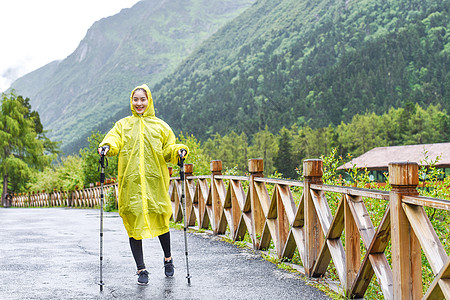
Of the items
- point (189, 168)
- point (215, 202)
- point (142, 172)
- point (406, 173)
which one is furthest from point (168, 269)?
point (189, 168)

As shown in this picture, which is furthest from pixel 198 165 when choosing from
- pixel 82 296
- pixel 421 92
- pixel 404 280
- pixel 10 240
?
pixel 421 92

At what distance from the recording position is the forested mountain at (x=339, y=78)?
427ft

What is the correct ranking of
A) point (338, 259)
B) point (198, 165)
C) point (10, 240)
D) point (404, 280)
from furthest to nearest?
point (198, 165), point (10, 240), point (338, 259), point (404, 280)

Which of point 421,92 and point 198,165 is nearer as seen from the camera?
point 198,165

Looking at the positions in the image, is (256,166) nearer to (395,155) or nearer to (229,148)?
(395,155)

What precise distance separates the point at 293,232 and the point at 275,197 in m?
0.72

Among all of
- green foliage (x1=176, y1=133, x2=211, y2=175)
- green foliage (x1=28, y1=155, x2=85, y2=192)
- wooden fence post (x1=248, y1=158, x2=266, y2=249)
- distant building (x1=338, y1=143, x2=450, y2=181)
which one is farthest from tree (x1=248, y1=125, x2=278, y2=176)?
wooden fence post (x1=248, y1=158, x2=266, y2=249)

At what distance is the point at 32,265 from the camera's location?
21.2 ft

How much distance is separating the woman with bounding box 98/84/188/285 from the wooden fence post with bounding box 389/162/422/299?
96.6 inches

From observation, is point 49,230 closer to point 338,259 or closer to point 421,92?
point 338,259

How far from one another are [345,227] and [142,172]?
202cm

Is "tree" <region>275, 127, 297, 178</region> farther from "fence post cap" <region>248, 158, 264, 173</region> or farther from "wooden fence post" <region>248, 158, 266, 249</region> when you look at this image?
"fence post cap" <region>248, 158, 264, 173</region>

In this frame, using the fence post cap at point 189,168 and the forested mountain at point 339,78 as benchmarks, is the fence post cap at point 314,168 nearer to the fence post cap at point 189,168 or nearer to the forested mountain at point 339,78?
the fence post cap at point 189,168

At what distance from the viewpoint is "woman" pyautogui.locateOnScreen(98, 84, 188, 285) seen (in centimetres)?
528
